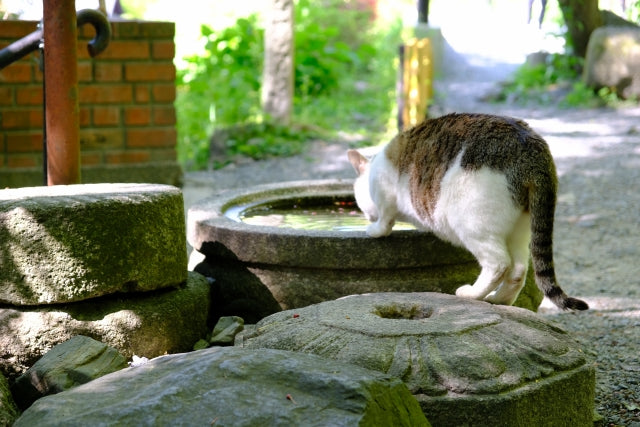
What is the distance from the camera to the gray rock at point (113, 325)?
2.81 metres

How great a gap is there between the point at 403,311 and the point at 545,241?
0.60 metres

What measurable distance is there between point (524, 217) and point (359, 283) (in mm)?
736

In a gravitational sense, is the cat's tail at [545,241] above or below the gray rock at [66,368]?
above

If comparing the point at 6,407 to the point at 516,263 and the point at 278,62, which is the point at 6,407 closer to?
the point at 516,263

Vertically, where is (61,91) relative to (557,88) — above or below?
above

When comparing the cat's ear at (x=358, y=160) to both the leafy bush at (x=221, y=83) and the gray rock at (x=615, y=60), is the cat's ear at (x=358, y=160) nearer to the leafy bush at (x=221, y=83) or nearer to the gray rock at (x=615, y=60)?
the leafy bush at (x=221, y=83)

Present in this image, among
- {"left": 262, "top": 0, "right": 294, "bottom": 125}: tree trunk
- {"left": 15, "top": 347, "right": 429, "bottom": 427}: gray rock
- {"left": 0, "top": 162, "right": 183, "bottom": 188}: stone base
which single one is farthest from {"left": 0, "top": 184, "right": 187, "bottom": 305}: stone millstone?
{"left": 262, "top": 0, "right": 294, "bottom": 125}: tree trunk

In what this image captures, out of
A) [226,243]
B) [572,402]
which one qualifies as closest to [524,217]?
[572,402]

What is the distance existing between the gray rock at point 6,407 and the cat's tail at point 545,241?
1871 millimetres

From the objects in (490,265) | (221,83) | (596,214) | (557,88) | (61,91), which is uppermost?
(61,91)

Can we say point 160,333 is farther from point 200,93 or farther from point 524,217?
point 200,93

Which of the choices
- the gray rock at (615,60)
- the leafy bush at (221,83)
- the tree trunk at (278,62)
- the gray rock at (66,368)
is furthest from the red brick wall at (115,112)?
the gray rock at (615,60)

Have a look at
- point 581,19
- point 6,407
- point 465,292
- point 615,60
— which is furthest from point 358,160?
point 581,19

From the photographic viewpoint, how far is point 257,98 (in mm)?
11484
